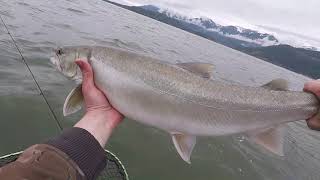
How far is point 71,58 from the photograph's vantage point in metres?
4.55

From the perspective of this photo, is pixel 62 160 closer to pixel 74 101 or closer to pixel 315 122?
pixel 74 101

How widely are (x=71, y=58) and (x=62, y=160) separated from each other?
6.98ft

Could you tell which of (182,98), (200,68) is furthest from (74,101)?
(200,68)

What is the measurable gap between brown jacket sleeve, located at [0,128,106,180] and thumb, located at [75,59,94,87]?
118 centimetres

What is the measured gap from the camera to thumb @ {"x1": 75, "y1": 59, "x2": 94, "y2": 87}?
4.27 m

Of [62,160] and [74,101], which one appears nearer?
[62,160]

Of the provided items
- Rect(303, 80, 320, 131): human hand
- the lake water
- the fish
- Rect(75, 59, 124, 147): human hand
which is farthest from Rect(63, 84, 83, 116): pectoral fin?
the lake water

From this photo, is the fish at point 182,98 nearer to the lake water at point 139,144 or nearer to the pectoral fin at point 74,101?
the pectoral fin at point 74,101

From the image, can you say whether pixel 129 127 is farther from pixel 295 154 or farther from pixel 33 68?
pixel 295 154

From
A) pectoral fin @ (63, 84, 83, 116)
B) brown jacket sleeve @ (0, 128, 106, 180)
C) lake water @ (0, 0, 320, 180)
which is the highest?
brown jacket sleeve @ (0, 128, 106, 180)

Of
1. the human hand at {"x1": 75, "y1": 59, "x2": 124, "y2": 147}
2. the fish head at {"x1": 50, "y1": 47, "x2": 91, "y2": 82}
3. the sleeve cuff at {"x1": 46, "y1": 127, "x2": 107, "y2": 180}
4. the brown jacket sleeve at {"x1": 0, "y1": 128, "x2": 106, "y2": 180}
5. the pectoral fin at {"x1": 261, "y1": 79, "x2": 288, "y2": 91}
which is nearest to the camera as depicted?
the brown jacket sleeve at {"x1": 0, "y1": 128, "x2": 106, "y2": 180}

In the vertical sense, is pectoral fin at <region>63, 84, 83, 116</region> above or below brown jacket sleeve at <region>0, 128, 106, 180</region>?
below

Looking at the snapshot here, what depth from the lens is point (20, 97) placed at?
959 centimetres

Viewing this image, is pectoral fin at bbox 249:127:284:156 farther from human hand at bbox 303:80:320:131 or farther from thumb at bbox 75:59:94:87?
thumb at bbox 75:59:94:87
